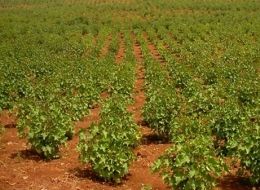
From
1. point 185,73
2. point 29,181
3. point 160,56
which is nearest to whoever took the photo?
point 29,181

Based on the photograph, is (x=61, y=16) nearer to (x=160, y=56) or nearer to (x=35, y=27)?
(x=35, y=27)

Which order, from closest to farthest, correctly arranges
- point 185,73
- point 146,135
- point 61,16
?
point 146,135 < point 185,73 < point 61,16

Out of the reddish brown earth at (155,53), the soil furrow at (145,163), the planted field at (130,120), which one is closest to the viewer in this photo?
the planted field at (130,120)

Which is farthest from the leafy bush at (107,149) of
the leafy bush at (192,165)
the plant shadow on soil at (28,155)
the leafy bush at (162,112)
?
the leafy bush at (162,112)

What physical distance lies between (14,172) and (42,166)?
2.79ft

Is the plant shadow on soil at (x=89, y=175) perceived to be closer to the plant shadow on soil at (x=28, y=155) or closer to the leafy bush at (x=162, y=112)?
the plant shadow on soil at (x=28, y=155)

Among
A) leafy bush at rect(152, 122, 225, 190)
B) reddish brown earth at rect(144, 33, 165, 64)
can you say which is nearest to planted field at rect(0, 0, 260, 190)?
leafy bush at rect(152, 122, 225, 190)

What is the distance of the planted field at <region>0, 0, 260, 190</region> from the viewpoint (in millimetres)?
10992

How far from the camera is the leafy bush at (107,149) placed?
11.4 metres

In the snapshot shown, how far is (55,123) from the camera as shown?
1323 cm

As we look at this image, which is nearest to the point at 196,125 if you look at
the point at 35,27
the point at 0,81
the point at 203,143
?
the point at 203,143

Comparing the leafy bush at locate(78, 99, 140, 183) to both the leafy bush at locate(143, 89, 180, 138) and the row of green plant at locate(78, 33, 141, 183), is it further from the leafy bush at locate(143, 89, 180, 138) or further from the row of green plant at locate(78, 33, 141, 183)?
the leafy bush at locate(143, 89, 180, 138)

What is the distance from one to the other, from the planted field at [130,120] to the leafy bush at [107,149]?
0.08ft

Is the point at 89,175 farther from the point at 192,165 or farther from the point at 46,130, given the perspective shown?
the point at 192,165
